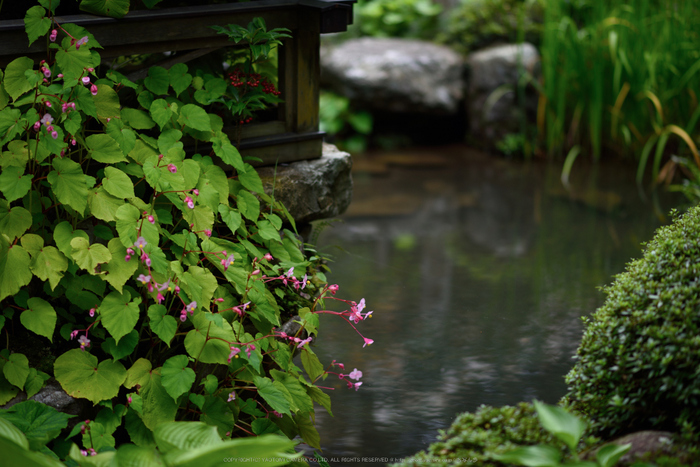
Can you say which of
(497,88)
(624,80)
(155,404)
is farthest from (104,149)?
(497,88)

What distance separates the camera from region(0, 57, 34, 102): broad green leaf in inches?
74.3

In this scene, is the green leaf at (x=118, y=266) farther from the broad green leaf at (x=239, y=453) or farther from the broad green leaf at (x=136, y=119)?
the broad green leaf at (x=239, y=453)

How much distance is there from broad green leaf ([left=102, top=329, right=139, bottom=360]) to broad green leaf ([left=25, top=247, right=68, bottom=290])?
213 millimetres

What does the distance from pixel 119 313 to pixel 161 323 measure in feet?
0.37

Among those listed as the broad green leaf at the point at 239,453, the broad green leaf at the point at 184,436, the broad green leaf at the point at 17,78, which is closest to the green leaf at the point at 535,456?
the broad green leaf at the point at 239,453

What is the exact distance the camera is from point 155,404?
5.82 ft

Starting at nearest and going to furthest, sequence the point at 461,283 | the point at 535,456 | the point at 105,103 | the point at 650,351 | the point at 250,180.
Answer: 1. the point at 535,456
2. the point at 650,351
3. the point at 105,103
4. the point at 250,180
5. the point at 461,283

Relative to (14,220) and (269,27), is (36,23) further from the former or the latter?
(269,27)

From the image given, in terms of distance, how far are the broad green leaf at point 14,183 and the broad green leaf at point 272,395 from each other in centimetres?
81

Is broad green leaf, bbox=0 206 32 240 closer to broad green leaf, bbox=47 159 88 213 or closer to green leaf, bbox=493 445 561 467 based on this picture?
broad green leaf, bbox=47 159 88 213

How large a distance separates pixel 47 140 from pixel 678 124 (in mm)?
4908

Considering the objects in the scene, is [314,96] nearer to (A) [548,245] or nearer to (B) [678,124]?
(A) [548,245]

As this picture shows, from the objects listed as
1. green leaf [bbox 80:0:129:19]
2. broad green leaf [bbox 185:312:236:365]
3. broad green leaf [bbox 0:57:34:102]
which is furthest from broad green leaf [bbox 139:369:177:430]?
green leaf [bbox 80:0:129:19]

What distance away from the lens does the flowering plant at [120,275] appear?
69.4 inches
